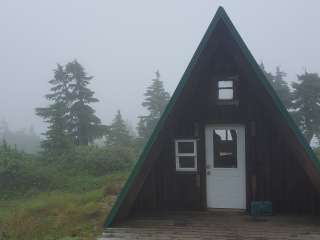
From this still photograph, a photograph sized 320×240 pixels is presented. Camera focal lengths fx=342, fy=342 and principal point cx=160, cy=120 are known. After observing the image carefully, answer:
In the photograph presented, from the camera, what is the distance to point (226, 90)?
9875 millimetres

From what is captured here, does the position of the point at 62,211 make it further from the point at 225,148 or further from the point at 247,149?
the point at 247,149

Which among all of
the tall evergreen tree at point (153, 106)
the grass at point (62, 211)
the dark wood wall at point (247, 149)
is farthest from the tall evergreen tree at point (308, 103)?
the dark wood wall at point (247, 149)

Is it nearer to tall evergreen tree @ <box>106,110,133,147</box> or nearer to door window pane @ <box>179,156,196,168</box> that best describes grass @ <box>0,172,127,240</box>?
door window pane @ <box>179,156,196,168</box>

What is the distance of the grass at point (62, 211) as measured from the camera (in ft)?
34.6

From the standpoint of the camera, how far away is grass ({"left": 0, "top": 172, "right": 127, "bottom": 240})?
1055cm

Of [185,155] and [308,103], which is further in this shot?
[308,103]

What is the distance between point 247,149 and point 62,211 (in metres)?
7.80

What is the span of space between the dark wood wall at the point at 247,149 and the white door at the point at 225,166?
17cm

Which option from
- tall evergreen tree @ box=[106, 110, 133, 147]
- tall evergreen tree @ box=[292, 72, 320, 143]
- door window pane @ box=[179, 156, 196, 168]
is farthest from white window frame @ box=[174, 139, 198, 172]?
tall evergreen tree @ box=[106, 110, 133, 147]

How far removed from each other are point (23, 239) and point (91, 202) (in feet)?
14.0

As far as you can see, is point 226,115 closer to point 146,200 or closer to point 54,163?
point 146,200

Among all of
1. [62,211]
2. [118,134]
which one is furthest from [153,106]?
[62,211]

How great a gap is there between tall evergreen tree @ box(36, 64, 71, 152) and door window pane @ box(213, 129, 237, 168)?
16.1 meters

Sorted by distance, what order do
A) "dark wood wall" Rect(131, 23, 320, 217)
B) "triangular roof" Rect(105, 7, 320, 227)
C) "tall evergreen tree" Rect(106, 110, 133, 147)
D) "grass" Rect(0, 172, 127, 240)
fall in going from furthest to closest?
"tall evergreen tree" Rect(106, 110, 133, 147)
"grass" Rect(0, 172, 127, 240)
"dark wood wall" Rect(131, 23, 320, 217)
"triangular roof" Rect(105, 7, 320, 227)
